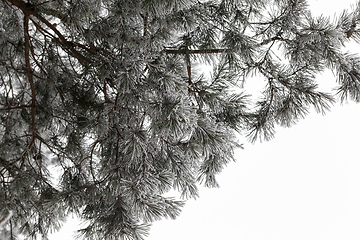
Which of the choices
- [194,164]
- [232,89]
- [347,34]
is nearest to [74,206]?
[194,164]

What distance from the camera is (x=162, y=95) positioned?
105cm

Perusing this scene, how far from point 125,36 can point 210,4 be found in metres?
0.35

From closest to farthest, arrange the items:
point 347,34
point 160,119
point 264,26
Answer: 1. point 160,119
2. point 347,34
3. point 264,26

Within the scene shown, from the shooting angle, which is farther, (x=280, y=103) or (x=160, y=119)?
(x=280, y=103)

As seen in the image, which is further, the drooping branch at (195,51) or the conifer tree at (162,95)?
the drooping branch at (195,51)

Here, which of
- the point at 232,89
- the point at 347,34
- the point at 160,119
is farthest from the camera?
the point at 232,89

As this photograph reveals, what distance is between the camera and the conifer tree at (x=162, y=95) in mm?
1041

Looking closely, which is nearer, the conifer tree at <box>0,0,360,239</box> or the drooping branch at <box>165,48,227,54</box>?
the conifer tree at <box>0,0,360,239</box>

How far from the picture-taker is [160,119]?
0.98 m

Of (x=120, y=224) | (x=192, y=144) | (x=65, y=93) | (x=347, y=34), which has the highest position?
(x=347, y=34)

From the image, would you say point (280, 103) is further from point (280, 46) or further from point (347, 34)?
point (347, 34)

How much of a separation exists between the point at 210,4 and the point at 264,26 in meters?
0.22

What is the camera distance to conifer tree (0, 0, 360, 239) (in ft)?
3.42

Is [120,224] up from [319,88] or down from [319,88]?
down
